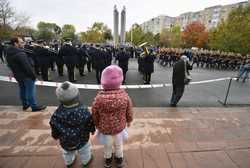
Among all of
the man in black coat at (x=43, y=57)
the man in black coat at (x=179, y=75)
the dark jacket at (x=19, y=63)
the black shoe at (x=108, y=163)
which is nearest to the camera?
the black shoe at (x=108, y=163)

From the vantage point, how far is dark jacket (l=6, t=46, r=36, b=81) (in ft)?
13.2

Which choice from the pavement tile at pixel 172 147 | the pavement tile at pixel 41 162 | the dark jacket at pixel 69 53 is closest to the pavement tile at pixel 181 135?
the pavement tile at pixel 172 147

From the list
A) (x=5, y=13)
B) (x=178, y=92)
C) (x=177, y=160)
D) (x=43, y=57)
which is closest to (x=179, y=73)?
(x=178, y=92)

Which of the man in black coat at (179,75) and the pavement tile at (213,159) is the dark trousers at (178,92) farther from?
the pavement tile at (213,159)

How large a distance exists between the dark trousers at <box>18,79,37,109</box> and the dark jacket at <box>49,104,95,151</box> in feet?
8.54

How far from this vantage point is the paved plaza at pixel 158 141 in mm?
2689

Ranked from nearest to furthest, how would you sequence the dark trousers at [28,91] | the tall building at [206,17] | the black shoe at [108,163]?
the black shoe at [108,163], the dark trousers at [28,91], the tall building at [206,17]

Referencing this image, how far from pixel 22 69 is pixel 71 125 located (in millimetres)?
2769

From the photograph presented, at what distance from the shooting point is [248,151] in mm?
3049

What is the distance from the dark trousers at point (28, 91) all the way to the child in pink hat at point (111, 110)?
111 inches

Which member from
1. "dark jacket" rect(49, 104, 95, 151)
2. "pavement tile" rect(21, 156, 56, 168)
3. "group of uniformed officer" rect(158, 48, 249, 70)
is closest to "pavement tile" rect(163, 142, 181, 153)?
"dark jacket" rect(49, 104, 95, 151)

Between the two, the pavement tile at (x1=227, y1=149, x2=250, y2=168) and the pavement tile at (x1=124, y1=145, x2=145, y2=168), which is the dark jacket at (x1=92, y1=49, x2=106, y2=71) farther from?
the pavement tile at (x1=227, y1=149, x2=250, y2=168)

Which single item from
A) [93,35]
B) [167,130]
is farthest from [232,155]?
[93,35]

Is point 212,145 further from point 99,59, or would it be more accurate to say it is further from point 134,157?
point 99,59
